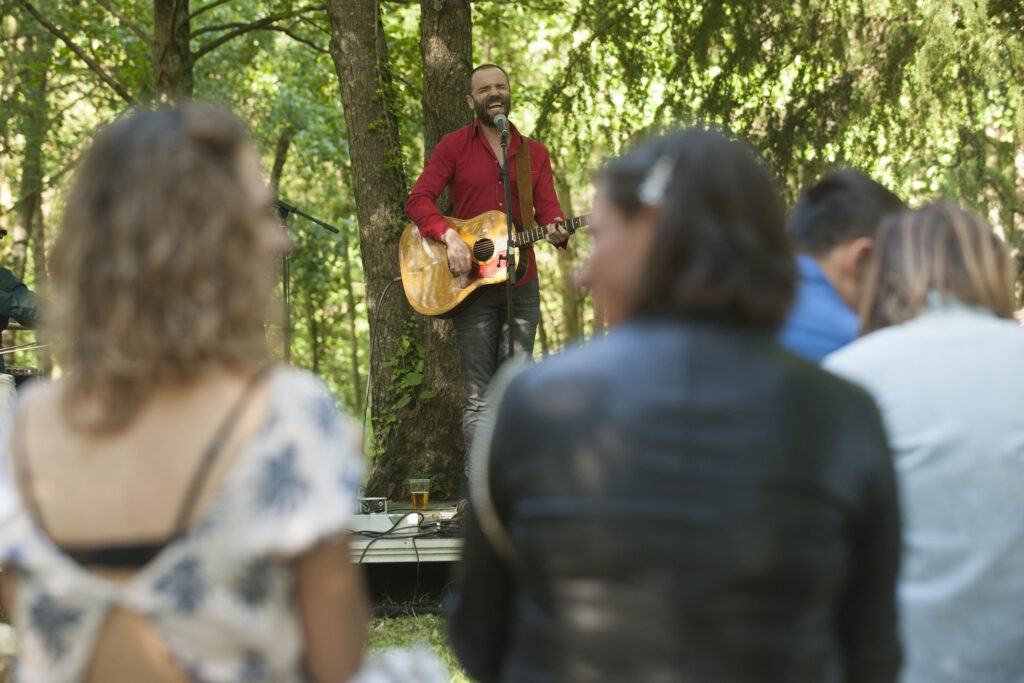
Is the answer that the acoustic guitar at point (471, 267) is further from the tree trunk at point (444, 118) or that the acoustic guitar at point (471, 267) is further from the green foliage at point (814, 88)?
the green foliage at point (814, 88)

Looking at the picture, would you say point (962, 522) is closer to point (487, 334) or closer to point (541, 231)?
point (541, 231)

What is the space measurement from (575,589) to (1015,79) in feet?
20.3

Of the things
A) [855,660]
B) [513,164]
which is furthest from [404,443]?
[855,660]

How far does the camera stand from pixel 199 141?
153 cm

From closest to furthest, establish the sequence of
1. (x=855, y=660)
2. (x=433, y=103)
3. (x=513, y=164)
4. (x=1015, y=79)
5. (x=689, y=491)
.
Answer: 1. (x=689, y=491)
2. (x=855, y=660)
3. (x=513, y=164)
4. (x=1015, y=79)
5. (x=433, y=103)

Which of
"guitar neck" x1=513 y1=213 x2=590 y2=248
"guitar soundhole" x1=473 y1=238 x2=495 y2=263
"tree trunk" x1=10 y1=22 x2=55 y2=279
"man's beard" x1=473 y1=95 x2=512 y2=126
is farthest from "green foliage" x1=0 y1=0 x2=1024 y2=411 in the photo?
"tree trunk" x1=10 y1=22 x2=55 y2=279

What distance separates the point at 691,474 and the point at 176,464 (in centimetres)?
62

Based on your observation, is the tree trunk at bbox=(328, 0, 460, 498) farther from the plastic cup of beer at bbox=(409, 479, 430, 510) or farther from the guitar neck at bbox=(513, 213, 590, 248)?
the guitar neck at bbox=(513, 213, 590, 248)

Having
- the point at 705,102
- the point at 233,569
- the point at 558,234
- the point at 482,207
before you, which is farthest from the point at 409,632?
the point at 233,569

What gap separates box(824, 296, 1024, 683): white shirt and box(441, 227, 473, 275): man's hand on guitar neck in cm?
413

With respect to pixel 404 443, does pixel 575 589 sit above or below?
above

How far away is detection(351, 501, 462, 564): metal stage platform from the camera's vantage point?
5.79 metres

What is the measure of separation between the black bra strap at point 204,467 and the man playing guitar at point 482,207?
465cm

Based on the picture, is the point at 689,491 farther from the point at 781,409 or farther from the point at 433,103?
the point at 433,103
